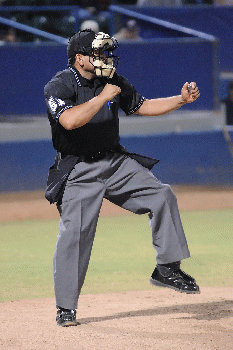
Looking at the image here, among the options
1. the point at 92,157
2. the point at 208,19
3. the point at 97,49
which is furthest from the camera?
the point at 208,19

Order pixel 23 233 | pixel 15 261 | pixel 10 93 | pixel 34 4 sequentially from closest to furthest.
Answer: pixel 15 261
pixel 23 233
pixel 10 93
pixel 34 4

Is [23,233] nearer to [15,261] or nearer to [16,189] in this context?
[15,261]

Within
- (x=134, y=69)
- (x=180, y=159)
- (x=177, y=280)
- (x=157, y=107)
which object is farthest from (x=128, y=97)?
(x=134, y=69)

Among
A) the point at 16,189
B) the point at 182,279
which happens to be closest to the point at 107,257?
the point at 182,279

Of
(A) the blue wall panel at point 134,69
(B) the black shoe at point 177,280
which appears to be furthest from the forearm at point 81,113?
(A) the blue wall panel at point 134,69

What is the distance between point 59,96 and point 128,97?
0.58m

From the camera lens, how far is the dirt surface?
3.62 metres

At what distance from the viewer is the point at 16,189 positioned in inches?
421

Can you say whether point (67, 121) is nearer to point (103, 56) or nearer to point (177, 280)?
point (103, 56)

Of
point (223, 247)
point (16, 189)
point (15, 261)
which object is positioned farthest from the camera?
point (16, 189)

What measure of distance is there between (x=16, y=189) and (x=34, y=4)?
4.68m

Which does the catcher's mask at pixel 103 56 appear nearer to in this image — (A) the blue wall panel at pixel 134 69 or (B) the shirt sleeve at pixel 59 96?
(B) the shirt sleeve at pixel 59 96

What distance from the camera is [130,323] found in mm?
4094

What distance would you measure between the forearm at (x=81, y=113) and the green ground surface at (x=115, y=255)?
1.87m
